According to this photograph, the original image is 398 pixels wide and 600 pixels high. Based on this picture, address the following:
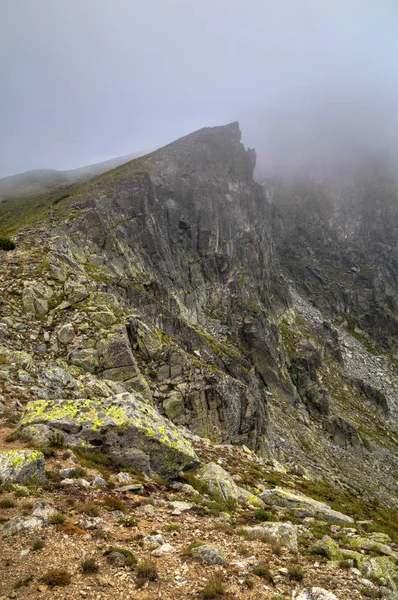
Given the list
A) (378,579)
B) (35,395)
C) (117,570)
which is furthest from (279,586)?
(35,395)

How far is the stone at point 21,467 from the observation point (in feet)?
37.6

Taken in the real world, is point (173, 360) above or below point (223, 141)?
below

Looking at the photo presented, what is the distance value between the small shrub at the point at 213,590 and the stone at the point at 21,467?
7.36m

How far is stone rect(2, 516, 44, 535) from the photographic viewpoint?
8883mm

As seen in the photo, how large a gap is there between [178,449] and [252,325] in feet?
282

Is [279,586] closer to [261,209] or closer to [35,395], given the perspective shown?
[35,395]

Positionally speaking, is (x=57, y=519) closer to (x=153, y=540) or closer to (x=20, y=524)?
(x=20, y=524)

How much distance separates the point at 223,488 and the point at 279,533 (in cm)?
542

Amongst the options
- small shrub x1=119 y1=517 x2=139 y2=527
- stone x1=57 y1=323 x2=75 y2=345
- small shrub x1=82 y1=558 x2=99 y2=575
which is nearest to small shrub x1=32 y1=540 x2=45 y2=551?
small shrub x1=82 y1=558 x2=99 y2=575

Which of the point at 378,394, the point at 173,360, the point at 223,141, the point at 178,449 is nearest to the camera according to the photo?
the point at 178,449

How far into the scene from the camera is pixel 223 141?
160250mm

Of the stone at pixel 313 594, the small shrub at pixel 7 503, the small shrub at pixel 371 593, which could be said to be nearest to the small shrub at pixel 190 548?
the stone at pixel 313 594

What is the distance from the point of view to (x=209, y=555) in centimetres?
891

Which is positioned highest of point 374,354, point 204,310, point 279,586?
point 279,586
